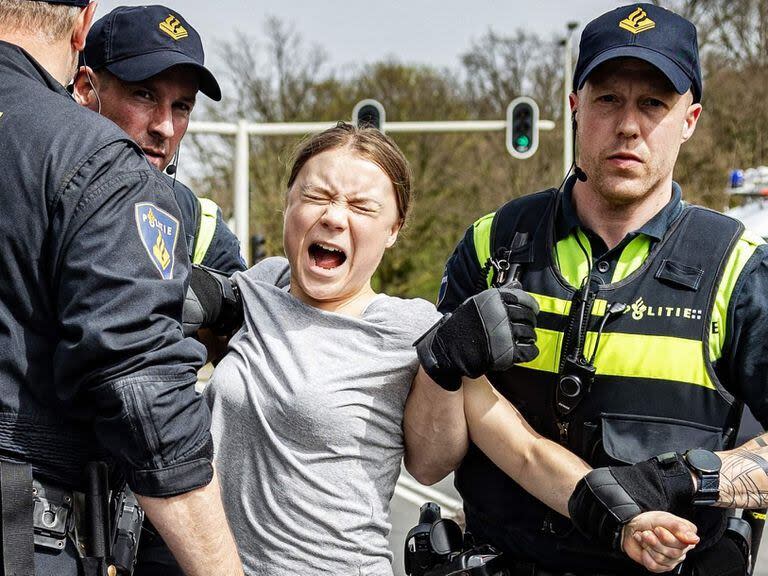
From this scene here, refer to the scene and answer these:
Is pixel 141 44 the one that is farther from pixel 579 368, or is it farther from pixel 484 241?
pixel 579 368

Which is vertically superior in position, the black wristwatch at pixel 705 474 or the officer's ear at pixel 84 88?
the officer's ear at pixel 84 88

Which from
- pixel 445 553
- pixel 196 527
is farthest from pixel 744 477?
pixel 196 527

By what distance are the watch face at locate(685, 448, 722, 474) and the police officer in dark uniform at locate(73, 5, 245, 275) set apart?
5.77ft

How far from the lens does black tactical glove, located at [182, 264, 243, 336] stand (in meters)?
2.52

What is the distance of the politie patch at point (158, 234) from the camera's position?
198 centimetres

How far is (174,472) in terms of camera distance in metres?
2.01

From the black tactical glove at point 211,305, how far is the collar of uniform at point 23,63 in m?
0.64

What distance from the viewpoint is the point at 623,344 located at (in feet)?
8.46

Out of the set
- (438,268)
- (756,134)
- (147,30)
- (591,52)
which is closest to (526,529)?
(591,52)

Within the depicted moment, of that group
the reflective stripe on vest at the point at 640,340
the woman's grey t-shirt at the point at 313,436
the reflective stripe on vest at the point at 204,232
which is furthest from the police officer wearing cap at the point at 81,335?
the reflective stripe on vest at the point at 204,232

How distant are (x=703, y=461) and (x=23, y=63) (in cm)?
183

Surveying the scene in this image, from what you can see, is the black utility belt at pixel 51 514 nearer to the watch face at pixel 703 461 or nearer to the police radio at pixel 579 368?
the police radio at pixel 579 368

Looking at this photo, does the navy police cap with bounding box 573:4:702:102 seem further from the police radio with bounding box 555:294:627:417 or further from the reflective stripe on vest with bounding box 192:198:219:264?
the reflective stripe on vest with bounding box 192:198:219:264

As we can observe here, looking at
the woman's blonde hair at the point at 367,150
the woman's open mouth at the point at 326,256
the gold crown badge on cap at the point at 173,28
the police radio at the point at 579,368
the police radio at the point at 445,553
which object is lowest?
the police radio at the point at 445,553
